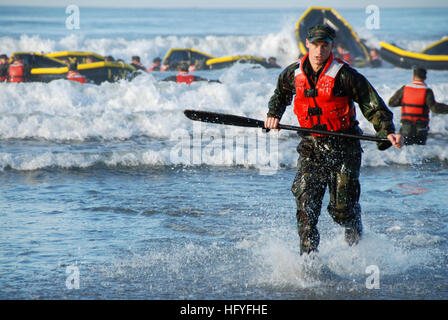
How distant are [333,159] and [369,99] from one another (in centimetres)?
50

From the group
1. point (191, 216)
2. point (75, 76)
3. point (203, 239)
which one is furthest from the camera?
A: point (75, 76)

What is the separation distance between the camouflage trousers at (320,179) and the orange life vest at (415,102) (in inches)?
201

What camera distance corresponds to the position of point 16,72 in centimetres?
1750

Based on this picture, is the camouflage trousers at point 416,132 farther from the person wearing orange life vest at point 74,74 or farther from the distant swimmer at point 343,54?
the distant swimmer at point 343,54

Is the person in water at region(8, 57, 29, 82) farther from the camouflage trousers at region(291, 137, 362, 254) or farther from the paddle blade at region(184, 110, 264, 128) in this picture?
the camouflage trousers at region(291, 137, 362, 254)

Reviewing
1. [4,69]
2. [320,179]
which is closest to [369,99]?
[320,179]

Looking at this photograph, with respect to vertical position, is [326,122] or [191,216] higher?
[326,122]

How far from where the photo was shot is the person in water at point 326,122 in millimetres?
4348

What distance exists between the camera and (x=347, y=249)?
16.3ft

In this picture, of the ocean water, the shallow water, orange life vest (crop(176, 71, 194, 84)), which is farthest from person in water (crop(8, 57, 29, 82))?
the shallow water

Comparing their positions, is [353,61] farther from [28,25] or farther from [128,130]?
[28,25]

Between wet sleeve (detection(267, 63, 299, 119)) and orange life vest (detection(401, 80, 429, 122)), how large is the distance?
199 inches

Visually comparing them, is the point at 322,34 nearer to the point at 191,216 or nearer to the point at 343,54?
the point at 191,216

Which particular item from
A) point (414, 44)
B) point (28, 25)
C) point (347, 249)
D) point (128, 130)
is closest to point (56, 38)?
point (28, 25)
